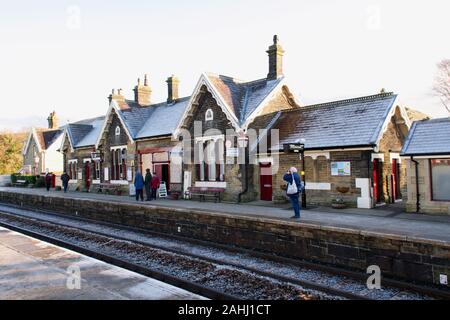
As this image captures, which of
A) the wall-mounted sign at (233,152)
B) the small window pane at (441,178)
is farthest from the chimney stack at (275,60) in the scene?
the small window pane at (441,178)

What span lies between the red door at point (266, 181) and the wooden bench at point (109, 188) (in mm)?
11815

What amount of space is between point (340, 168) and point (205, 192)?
744cm

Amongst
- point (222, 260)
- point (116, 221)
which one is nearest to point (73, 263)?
point (222, 260)

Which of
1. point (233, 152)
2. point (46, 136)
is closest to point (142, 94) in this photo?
point (233, 152)

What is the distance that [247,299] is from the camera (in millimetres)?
6871

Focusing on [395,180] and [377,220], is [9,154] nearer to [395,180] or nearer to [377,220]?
[395,180]

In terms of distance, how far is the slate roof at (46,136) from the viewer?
4338 centimetres

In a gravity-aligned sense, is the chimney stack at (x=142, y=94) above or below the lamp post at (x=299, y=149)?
above

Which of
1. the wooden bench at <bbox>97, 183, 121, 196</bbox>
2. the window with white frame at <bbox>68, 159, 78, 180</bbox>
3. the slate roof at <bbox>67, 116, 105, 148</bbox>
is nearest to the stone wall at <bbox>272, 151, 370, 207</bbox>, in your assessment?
the wooden bench at <bbox>97, 183, 121, 196</bbox>

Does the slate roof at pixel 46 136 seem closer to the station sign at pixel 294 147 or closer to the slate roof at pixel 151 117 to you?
the slate roof at pixel 151 117

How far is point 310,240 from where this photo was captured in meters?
9.88

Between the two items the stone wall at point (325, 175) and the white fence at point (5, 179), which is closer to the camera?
the stone wall at point (325, 175)
